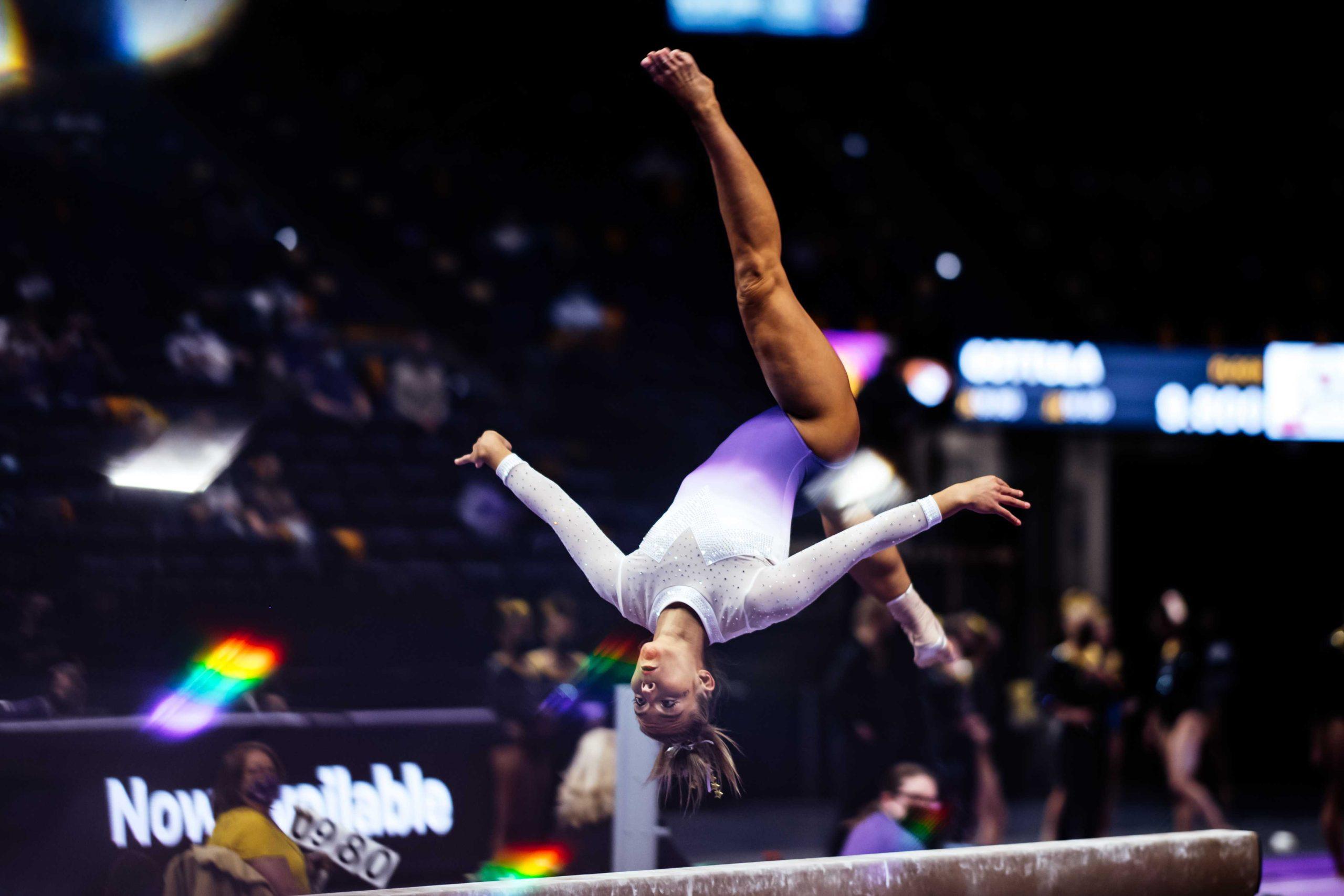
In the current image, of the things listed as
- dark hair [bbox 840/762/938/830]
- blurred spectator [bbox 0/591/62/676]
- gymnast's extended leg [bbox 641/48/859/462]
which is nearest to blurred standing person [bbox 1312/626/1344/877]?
dark hair [bbox 840/762/938/830]

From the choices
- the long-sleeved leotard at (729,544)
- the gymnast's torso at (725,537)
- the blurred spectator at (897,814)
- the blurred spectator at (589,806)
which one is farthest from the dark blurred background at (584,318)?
the gymnast's torso at (725,537)

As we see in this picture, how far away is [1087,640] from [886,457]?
3219 millimetres

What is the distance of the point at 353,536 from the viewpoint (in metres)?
6.94

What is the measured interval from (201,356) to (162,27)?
9.82 ft

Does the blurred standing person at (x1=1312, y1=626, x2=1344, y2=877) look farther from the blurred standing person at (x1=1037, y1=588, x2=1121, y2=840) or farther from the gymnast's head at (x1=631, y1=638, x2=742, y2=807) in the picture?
the gymnast's head at (x1=631, y1=638, x2=742, y2=807)

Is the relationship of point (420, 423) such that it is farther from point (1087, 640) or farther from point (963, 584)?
point (963, 584)

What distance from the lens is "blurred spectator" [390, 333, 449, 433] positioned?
24.7 ft

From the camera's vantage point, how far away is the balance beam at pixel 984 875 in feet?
9.12

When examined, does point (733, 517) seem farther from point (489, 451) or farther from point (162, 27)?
point (162, 27)

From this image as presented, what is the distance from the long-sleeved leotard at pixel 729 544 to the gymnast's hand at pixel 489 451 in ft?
0.10

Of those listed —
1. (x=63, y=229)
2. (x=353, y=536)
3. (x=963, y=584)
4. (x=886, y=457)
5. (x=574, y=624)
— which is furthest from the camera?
(x=963, y=584)

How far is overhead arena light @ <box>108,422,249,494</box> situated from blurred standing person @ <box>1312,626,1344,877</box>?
607 cm

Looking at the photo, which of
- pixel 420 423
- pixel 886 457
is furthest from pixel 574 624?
pixel 886 457

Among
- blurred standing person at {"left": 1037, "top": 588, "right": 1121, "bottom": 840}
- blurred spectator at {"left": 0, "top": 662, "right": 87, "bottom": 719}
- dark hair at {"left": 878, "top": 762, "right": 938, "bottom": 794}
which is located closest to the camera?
blurred spectator at {"left": 0, "top": 662, "right": 87, "bottom": 719}
